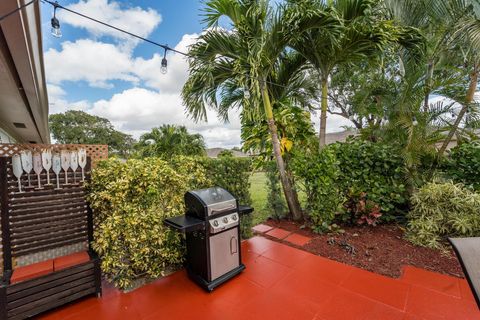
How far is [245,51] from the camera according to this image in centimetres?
329

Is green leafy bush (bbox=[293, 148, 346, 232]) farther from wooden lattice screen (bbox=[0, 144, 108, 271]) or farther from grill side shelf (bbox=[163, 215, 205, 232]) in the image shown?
wooden lattice screen (bbox=[0, 144, 108, 271])

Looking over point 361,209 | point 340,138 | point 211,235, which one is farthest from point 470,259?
point 340,138

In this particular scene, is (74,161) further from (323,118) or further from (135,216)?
(323,118)

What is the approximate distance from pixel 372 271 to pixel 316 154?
183 cm

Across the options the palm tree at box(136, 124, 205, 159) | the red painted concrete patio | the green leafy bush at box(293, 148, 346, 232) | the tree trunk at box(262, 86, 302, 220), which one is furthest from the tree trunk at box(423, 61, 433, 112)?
the palm tree at box(136, 124, 205, 159)

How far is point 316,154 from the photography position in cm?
355

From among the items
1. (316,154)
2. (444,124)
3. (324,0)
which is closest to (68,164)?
(316,154)

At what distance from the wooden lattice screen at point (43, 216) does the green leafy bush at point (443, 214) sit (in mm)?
4504

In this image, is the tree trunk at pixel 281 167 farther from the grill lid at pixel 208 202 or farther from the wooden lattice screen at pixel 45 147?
the wooden lattice screen at pixel 45 147

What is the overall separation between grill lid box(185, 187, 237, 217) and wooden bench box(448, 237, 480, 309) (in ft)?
5.82

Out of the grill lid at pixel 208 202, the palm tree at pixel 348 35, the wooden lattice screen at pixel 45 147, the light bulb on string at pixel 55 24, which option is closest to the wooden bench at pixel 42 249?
the wooden lattice screen at pixel 45 147

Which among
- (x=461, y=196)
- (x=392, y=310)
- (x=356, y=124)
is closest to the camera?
(x=392, y=310)

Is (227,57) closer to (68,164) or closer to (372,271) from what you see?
(68,164)

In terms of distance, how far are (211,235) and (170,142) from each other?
7.35 m
